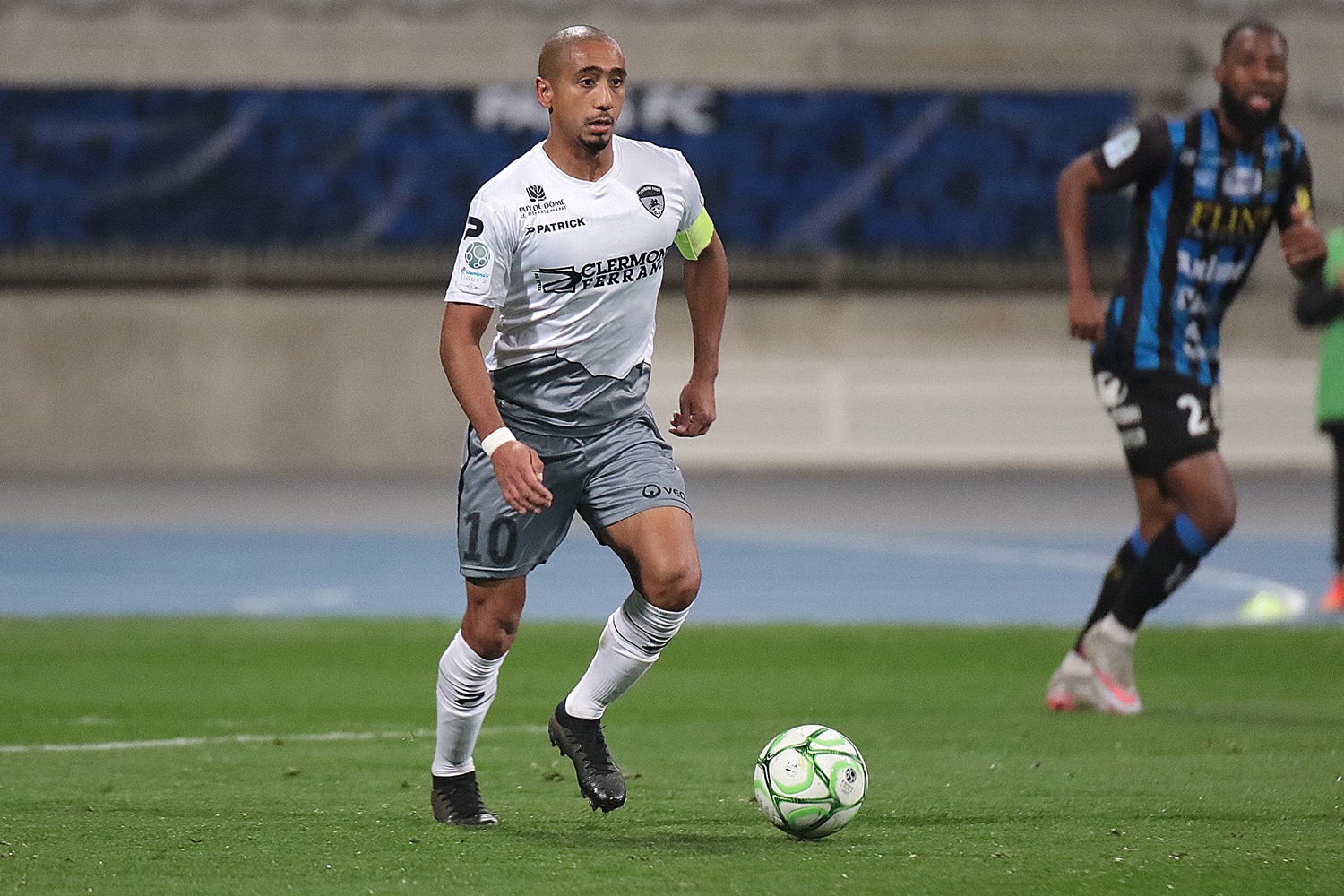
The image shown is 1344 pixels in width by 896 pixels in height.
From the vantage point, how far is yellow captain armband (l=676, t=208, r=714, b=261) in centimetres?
556

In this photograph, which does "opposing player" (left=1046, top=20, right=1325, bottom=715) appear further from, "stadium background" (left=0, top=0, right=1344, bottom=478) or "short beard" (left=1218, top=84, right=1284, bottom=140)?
"stadium background" (left=0, top=0, right=1344, bottom=478)

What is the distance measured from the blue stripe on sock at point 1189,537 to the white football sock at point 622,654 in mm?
2938

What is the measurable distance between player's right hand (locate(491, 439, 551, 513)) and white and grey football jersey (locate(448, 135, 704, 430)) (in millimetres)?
366

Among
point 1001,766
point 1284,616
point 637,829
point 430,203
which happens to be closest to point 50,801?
point 637,829

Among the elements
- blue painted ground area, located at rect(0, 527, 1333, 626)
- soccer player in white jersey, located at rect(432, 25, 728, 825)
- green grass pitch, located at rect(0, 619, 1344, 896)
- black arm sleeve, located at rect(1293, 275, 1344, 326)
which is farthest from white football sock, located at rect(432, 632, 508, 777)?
black arm sleeve, located at rect(1293, 275, 1344, 326)

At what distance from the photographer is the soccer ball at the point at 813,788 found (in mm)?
5121

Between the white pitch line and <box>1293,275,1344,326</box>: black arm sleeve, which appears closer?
the white pitch line

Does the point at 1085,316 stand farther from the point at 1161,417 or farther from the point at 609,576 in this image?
the point at 609,576

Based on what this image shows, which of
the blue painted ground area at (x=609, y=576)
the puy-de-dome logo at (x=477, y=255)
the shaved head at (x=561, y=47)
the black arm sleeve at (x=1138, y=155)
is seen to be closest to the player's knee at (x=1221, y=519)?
the black arm sleeve at (x=1138, y=155)

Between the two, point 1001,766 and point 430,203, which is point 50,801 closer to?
point 1001,766

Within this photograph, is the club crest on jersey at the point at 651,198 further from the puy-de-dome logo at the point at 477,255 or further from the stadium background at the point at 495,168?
the stadium background at the point at 495,168

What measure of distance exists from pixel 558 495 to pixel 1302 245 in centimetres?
361

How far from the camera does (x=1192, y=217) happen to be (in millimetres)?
7520

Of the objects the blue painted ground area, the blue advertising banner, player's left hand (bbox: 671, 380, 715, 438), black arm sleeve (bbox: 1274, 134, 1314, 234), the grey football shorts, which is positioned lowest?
the blue painted ground area
